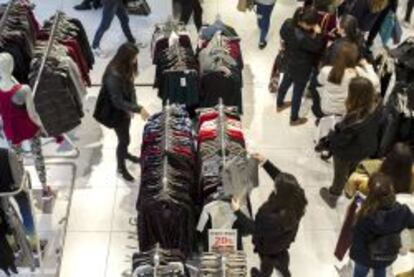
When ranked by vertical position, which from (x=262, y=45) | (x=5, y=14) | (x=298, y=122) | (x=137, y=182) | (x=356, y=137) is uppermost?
(x=5, y=14)

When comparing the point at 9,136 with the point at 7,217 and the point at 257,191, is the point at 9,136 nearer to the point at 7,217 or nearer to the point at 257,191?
the point at 7,217

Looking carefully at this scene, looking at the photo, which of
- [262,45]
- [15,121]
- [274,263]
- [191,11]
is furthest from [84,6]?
[274,263]

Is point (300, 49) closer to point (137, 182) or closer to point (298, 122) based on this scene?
point (298, 122)

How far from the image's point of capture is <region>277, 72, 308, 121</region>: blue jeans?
7.64m

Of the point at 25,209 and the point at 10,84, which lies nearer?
the point at 25,209

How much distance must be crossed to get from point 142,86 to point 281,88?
1771 millimetres

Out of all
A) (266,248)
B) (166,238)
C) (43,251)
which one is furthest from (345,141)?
(43,251)

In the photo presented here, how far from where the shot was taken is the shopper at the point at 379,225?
4980 millimetres

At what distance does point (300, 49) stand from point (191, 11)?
2298mm

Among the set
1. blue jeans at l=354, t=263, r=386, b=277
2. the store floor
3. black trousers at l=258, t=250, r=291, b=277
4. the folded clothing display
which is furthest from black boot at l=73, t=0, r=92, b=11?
blue jeans at l=354, t=263, r=386, b=277

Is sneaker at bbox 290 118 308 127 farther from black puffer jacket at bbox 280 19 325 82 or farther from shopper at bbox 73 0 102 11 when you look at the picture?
shopper at bbox 73 0 102 11

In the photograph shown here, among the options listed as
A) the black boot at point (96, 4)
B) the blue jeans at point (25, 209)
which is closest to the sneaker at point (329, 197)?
the blue jeans at point (25, 209)

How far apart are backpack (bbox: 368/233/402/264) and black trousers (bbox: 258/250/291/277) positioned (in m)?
0.70

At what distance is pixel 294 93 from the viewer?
304 inches
